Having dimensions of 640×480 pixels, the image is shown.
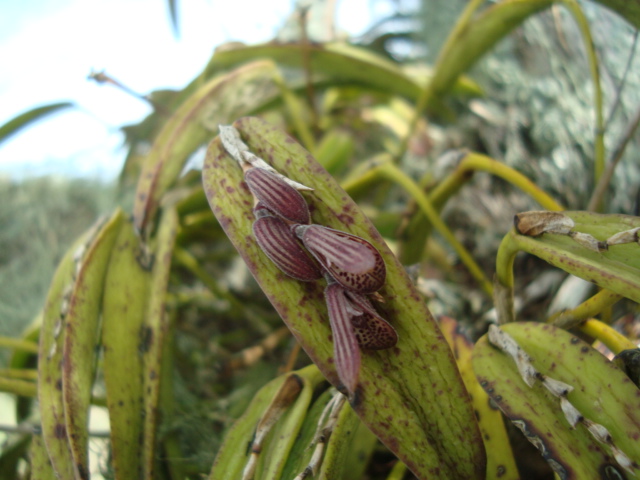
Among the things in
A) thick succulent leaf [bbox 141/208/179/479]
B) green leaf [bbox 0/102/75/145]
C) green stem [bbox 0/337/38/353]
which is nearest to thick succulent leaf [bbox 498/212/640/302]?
thick succulent leaf [bbox 141/208/179/479]

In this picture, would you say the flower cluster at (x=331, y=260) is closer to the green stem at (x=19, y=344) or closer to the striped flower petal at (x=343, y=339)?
the striped flower petal at (x=343, y=339)

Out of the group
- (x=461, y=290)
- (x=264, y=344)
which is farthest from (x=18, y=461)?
(x=461, y=290)

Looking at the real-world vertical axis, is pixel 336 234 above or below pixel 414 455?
above

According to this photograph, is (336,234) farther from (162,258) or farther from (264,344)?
(264,344)

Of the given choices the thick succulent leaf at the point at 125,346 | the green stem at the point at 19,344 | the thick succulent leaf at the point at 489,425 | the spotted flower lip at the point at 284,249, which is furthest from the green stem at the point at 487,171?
the green stem at the point at 19,344

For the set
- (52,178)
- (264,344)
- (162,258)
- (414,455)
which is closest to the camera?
(414,455)

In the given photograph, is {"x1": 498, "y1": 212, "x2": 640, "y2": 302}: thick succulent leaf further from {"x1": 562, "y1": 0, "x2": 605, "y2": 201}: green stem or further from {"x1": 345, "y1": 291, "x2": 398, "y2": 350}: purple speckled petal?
{"x1": 562, "y1": 0, "x2": 605, "y2": 201}: green stem
